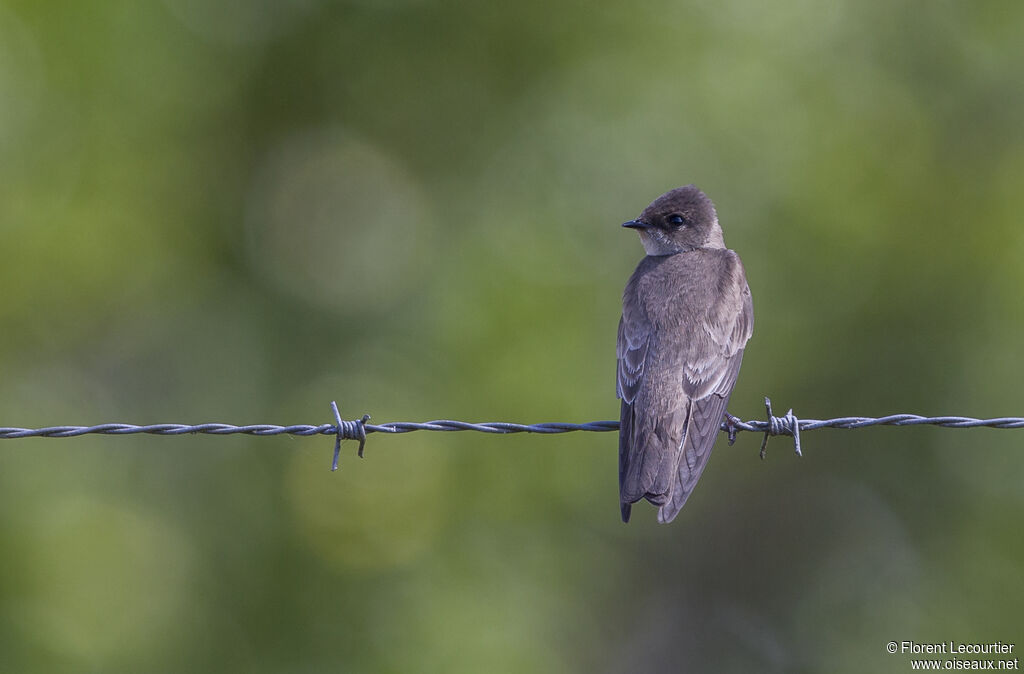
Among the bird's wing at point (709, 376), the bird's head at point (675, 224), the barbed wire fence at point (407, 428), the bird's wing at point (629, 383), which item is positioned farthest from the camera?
the bird's head at point (675, 224)

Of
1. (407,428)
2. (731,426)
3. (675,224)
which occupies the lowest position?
(407,428)

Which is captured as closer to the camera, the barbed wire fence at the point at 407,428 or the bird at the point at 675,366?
the barbed wire fence at the point at 407,428

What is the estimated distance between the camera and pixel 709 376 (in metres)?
6.97

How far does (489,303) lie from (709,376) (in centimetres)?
610

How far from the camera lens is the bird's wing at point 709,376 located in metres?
6.48

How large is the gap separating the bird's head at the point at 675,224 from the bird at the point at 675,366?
0.24m

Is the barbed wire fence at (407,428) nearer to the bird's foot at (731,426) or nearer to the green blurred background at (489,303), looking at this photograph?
the bird's foot at (731,426)

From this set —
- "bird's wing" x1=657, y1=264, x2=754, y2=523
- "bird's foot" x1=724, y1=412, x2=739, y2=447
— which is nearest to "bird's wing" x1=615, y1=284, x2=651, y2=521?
"bird's wing" x1=657, y1=264, x2=754, y2=523

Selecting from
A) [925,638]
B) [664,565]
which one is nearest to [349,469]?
[664,565]

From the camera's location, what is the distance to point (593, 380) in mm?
12773

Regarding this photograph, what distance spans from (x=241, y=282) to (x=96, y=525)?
3.71 metres

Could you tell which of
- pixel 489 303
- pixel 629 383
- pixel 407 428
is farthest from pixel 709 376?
pixel 489 303

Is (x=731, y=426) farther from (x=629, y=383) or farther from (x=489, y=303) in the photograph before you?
(x=489, y=303)

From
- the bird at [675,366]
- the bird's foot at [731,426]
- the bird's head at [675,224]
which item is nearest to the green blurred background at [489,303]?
the bird's head at [675,224]
